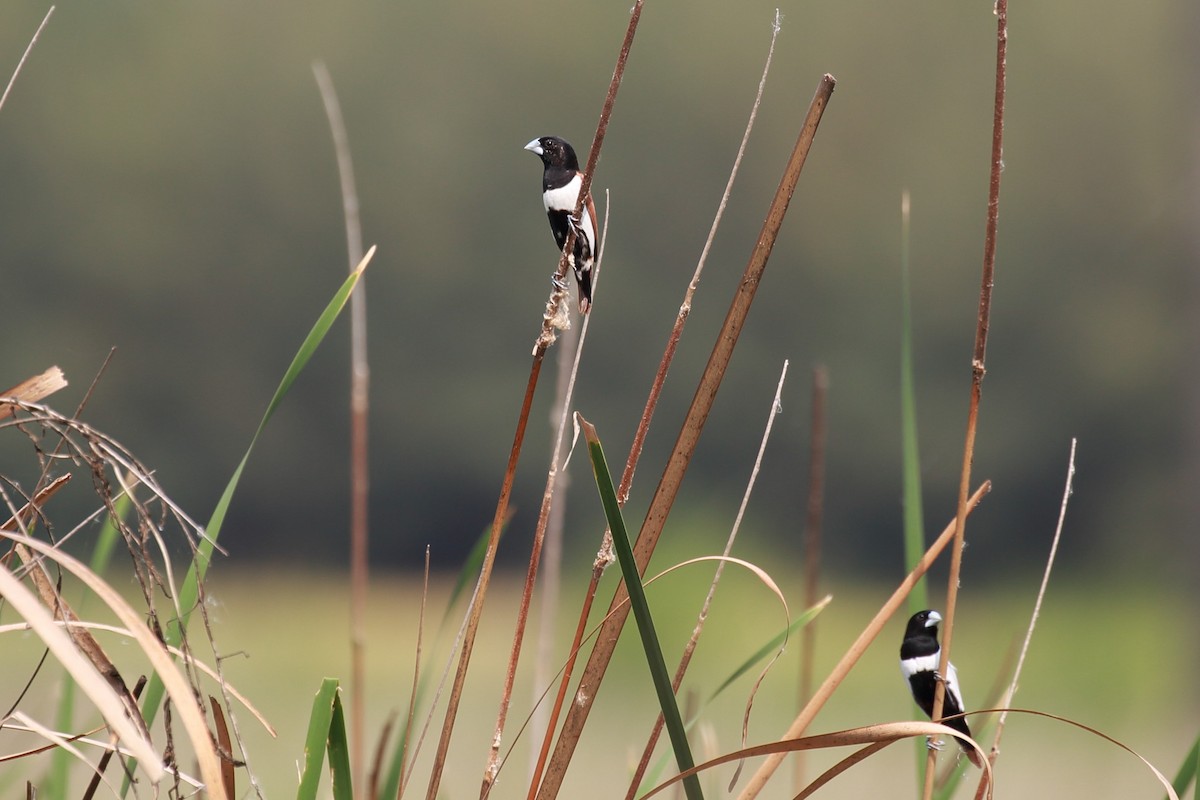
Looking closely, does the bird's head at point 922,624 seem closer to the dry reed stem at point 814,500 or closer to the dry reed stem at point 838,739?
the dry reed stem at point 814,500

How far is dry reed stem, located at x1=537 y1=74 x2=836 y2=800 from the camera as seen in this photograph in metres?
0.43

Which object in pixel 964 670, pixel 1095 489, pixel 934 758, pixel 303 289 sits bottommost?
pixel 964 670

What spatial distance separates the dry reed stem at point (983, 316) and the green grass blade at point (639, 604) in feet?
0.38

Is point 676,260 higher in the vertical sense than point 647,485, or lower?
higher

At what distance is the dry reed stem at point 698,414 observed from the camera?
43cm

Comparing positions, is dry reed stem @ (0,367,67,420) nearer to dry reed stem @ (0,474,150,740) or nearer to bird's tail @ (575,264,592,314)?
dry reed stem @ (0,474,150,740)

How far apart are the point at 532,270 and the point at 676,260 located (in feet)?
3.93

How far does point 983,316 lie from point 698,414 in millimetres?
122

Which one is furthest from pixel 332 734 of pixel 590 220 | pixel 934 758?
pixel 590 220

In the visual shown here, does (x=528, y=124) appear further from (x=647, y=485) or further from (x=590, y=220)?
A: (x=590, y=220)

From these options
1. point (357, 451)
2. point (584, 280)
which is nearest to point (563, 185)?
point (584, 280)

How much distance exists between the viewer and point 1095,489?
9664 millimetres

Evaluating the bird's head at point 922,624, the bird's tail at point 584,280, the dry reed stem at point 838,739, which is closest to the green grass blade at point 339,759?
the dry reed stem at point 838,739

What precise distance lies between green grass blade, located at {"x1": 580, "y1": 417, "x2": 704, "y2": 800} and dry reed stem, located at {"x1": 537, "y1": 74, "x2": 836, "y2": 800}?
0.05 m
